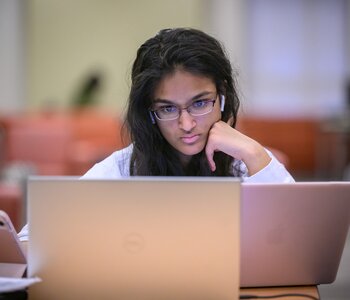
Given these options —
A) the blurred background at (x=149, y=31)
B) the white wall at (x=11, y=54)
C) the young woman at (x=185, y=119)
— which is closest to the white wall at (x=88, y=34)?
the blurred background at (x=149, y=31)

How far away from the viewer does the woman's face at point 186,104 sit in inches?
62.2

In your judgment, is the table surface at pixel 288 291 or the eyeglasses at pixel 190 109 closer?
the table surface at pixel 288 291

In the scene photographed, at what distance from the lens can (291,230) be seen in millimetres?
1198

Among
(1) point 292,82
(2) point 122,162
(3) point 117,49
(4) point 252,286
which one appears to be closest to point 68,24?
(3) point 117,49

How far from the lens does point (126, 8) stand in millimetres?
8773

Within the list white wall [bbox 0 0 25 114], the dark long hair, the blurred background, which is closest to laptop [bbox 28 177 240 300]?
the dark long hair

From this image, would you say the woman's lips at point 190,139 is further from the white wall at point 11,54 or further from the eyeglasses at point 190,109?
the white wall at point 11,54

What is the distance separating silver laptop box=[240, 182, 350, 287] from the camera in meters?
1.17

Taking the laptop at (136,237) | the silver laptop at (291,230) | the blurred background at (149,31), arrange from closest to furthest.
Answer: the laptop at (136,237), the silver laptop at (291,230), the blurred background at (149,31)

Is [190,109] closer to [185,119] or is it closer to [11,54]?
[185,119]

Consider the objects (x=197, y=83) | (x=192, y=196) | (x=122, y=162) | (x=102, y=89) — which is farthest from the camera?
(x=102, y=89)

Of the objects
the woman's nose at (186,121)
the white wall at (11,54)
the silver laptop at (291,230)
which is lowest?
the silver laptop at (291,230)

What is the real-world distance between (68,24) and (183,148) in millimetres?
7504

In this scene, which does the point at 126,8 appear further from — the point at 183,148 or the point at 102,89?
the point at 183,148
